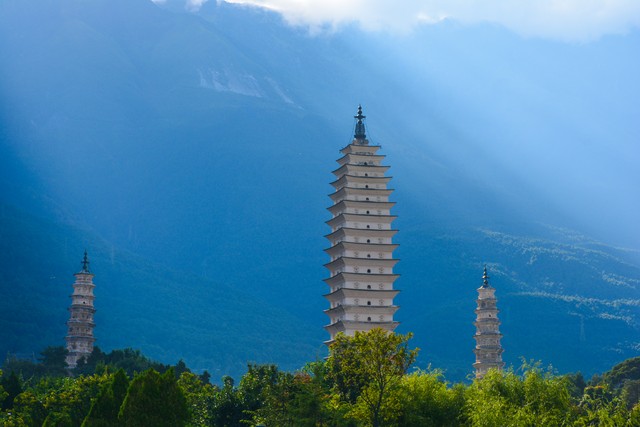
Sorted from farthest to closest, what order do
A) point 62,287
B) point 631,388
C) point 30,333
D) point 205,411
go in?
point 62,287 < point 30,333 < point 631,388 < point 205,411

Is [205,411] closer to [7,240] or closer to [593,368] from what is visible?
[593,368]

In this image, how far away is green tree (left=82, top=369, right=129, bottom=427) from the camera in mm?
42112

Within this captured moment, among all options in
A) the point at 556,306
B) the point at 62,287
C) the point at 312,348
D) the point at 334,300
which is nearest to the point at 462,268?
the point at 556,306

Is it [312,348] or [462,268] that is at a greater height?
[462,268]

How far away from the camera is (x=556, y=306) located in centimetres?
18562

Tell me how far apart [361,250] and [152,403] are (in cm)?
4821

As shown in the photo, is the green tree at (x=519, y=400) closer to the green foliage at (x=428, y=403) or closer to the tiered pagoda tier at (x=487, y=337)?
the green foliage at (x=428, y=403)

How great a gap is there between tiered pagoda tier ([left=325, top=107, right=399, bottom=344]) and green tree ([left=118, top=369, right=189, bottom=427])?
41.8 metres

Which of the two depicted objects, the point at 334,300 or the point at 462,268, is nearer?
the point at 334,300

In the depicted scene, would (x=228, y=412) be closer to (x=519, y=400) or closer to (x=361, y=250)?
(x=519, y=400)

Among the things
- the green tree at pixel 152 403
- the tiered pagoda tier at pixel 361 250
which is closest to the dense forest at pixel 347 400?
the green tree at pixel 152 403

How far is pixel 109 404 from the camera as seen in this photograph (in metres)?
43.1

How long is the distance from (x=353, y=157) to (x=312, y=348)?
3686 inches

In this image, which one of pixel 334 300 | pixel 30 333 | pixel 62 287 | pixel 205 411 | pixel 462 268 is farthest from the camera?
pixel 462 268
